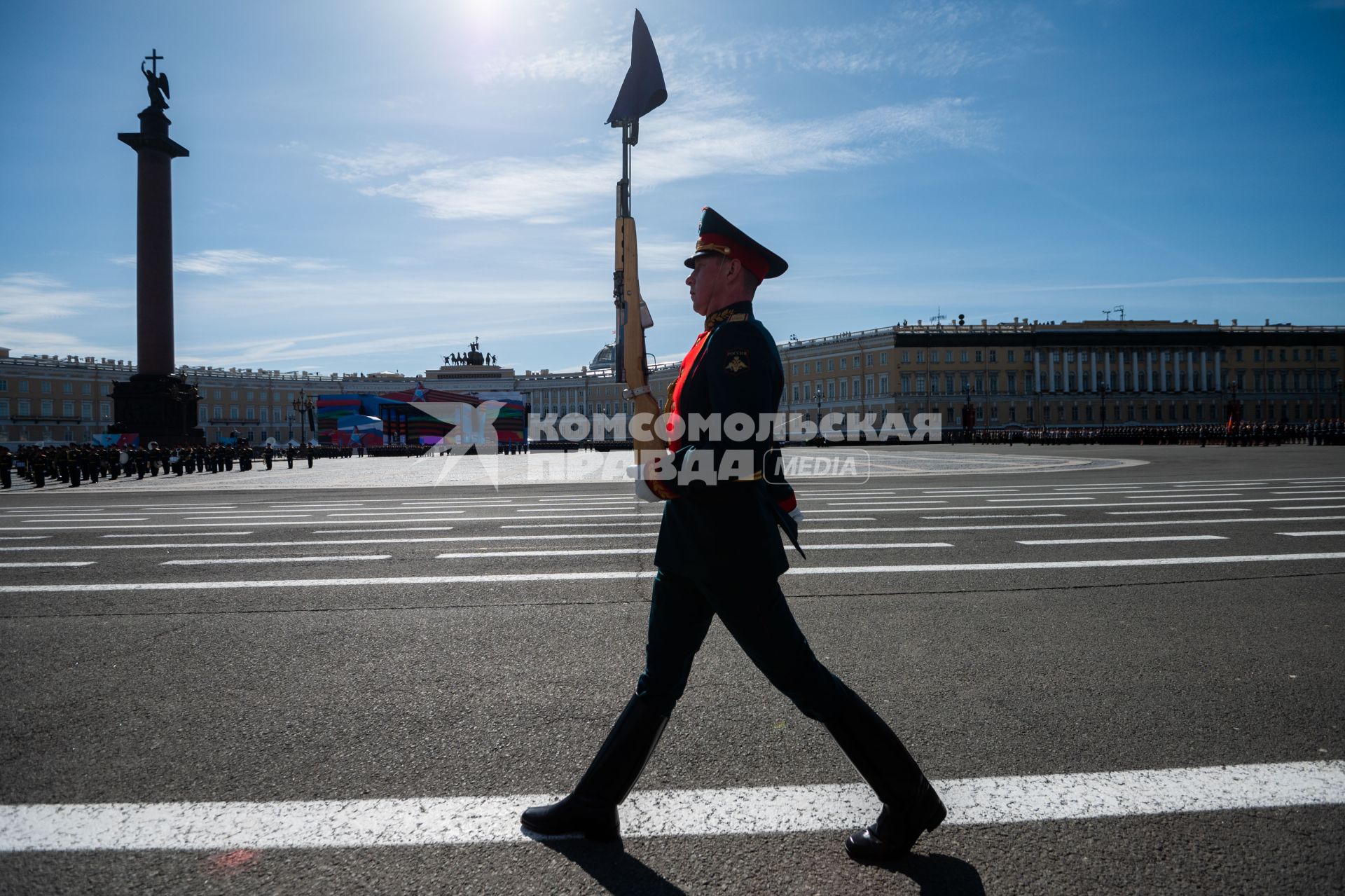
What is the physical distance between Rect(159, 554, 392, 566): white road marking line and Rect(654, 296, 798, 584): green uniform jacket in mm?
6697

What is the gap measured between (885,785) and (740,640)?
0.59 metres

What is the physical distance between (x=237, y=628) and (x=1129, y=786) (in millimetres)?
5028

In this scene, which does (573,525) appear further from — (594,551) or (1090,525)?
(1090,525)

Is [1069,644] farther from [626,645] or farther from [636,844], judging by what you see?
[636,844]

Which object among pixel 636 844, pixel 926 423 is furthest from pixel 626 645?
pixel 926 423

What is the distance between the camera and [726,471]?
8.22 feet

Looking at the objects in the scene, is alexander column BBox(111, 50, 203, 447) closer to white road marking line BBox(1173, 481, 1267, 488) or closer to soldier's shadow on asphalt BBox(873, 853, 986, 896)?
white road marking line BBox(1173, 481, 1267, 488)

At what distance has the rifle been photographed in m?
2.65

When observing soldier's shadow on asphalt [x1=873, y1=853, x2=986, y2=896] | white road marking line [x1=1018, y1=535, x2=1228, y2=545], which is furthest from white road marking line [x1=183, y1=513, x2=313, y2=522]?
soldier's shadow on asphalt [x1=873, y1=853, x2=986, y2=896]

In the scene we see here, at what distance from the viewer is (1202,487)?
16562mm

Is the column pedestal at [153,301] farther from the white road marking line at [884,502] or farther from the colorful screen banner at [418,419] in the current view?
the white road marking line at [884,502]

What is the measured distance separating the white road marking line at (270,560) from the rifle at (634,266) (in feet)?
18.5

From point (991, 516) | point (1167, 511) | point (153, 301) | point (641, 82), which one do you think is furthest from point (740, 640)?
point (153, 301)

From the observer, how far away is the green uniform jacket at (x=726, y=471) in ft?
8.18
